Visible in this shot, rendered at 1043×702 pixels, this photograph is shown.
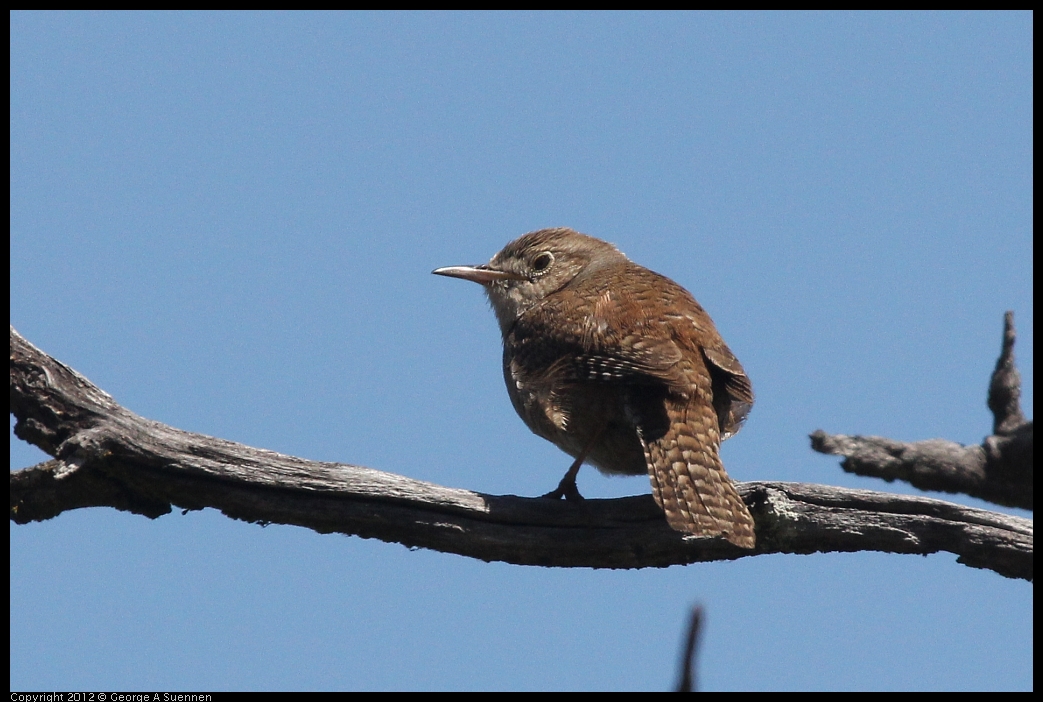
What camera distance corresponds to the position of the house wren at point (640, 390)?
4957 millimetres

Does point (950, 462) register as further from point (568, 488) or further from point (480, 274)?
point (480, 274)

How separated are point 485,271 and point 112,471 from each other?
3.34 meters

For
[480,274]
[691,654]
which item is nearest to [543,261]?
[480,274]

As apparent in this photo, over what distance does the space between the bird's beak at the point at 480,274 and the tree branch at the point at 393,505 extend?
265 centimetres

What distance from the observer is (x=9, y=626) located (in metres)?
4.46

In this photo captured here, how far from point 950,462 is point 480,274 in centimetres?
487

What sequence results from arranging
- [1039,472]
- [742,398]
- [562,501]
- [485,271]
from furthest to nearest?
[485,271]
[742,398]
[562,501]
[1039,472]

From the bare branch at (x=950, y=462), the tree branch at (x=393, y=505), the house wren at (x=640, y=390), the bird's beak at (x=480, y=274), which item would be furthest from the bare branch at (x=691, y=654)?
the bird's beak at (x=480, y=274)

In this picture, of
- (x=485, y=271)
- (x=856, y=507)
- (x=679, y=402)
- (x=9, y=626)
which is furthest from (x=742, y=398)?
(x=9, y=626)

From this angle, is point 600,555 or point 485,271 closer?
point 600,555

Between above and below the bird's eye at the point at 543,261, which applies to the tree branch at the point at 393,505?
below

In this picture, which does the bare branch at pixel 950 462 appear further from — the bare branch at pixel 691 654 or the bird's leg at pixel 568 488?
the bird's leg at pixel 568 488

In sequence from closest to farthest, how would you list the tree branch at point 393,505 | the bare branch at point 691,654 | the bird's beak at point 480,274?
the bare branch at point 691,654, the tree branch at point 393,505, the bird's beak at point 480,274

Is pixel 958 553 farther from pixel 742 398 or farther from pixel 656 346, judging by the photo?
pixel 656 346
